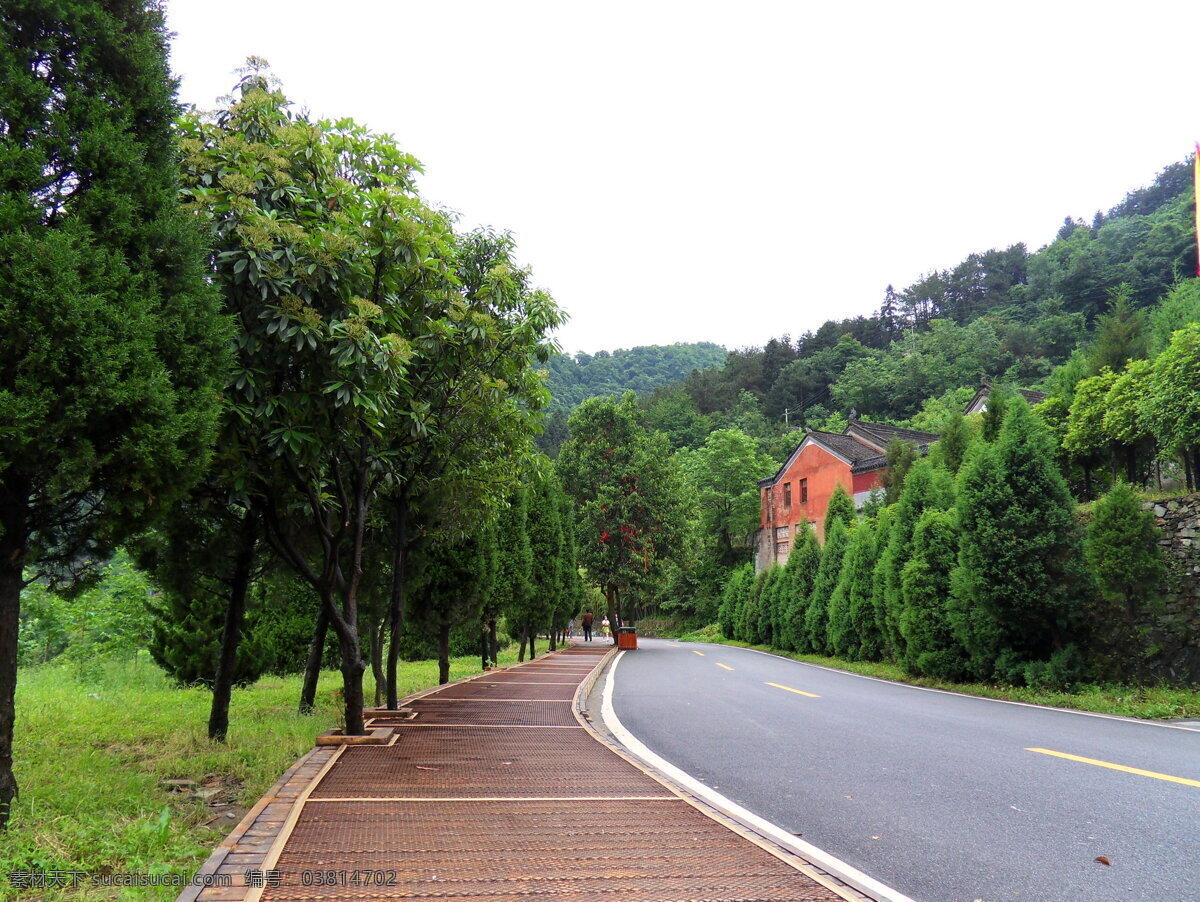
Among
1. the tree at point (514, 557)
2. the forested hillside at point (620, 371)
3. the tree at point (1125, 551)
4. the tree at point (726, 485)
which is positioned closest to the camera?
the tree at point (1125, 551)

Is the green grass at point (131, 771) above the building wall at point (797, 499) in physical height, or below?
below

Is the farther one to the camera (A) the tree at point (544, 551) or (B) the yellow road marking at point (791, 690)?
(A) the tree at point (544, 551)

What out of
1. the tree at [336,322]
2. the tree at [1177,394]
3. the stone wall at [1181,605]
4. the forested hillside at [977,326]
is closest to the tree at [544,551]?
the tree at [336,322]

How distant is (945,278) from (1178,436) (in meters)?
83.1

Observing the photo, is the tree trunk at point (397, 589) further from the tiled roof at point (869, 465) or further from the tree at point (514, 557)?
the tiled roof at point (869, 465)

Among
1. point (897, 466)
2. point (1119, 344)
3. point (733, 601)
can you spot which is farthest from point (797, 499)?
point (1119, 344)

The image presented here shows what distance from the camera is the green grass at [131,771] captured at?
4.29 m

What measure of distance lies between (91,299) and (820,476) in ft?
145

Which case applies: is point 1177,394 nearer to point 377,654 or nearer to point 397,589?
point 397,589

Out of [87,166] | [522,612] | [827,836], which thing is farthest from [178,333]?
[522,612]

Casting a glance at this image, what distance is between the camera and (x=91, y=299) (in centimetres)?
420

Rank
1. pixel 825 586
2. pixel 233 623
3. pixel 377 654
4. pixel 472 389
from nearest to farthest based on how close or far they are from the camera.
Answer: pixel 233 623 → pixel 472 389 → pixel 377 654 → pixel 825 586

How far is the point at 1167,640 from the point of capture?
44.3 ft

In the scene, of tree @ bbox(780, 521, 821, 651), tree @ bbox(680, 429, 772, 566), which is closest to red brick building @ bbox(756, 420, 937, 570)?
tree @ bbox(680, 429, 772, 566)
